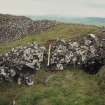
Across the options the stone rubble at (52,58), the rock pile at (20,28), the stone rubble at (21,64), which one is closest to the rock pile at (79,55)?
the stone rubble at (52,58)

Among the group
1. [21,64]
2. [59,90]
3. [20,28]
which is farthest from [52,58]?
[20,28]

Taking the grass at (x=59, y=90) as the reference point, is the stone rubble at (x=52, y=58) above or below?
above

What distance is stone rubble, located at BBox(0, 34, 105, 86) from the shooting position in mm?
33875

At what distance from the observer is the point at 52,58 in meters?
35.1

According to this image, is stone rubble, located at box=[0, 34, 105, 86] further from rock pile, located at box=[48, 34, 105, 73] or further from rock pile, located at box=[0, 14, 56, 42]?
rock pile, located at box=[0, 14, 56, 42]

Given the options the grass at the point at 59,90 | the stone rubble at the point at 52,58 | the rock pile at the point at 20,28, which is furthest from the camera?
the rock pile at the point at 20,28

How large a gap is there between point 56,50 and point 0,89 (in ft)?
23.7

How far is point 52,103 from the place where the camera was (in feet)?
94.3

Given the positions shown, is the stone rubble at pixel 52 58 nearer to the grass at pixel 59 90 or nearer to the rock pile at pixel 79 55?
the rock pile at pixel 79 55

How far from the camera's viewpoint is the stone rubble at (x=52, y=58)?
33875 mm

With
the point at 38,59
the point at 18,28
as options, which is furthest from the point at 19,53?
the point at 18,28

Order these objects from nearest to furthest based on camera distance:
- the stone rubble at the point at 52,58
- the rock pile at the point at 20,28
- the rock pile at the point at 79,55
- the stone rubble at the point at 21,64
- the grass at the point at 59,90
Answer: the grass at the point at 59,90 < the stone rubble at the point at 21,64 < the stone rubble at the point at 52,58 < the rock pile at the point at 79,55 < the rock pile at the point at 20,28

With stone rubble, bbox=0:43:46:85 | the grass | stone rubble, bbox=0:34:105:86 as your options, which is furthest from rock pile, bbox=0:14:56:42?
the grass

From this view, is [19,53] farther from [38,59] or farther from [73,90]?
[73,90]
